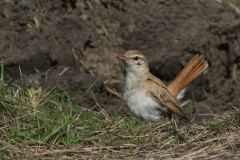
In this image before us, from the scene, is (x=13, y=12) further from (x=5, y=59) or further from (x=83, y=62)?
(x=83, y=62)

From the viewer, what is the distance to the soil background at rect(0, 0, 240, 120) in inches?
257

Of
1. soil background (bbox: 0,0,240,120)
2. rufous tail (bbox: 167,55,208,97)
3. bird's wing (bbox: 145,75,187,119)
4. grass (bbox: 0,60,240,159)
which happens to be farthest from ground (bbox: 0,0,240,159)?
grass (bbox: 0,60,240,159)

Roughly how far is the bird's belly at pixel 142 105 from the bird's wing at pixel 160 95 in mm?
78

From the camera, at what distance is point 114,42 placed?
291 inches

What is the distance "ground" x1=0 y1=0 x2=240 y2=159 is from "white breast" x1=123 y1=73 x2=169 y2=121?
4.02 feet

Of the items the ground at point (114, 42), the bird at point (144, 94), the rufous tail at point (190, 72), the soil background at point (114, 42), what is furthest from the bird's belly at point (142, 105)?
the ground at point (114, 42)

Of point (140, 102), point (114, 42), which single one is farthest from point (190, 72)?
point (114, 42)

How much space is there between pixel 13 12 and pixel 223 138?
4.67m

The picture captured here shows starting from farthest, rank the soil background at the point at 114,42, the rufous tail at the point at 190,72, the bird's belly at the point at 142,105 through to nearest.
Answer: the soil background at the point at 114,42, the rufous tail at the point at 190,72, the bird's belly at the point at 142,105

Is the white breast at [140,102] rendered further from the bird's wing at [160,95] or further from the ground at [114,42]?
the ground at [114,42]

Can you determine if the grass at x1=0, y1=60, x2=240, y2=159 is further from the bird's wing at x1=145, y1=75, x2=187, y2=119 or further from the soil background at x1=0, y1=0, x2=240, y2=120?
the soil background at x1=0, y1=0, x2=240, y2=120

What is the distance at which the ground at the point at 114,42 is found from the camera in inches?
257

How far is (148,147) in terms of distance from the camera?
424 centimetres

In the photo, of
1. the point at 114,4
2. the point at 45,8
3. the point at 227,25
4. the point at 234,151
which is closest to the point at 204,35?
the point at 227,25
